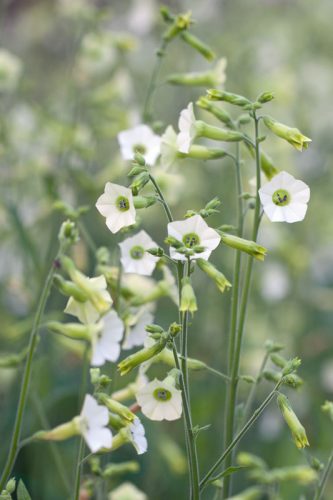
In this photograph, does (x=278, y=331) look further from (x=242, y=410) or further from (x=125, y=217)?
(x=125, y=217)

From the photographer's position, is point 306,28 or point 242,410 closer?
point 242,410

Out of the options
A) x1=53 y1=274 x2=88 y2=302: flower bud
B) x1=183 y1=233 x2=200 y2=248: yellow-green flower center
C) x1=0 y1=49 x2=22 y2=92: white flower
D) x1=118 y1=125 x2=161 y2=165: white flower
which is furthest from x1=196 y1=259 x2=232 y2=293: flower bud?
x1=0 y1=49 x2=22 y2=92: white flower

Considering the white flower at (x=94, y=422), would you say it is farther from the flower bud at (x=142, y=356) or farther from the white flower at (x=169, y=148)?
the white flower at (x=169, y=148)

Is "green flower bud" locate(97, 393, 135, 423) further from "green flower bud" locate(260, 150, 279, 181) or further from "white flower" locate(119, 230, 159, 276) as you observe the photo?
"green flower bud" locate(260, 150, 279, 181)

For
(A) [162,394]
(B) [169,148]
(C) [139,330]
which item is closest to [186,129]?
(B) [169,148]

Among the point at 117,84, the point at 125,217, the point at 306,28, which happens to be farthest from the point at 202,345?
the point at 306,28

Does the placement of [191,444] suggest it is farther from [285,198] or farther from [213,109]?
[213,109]

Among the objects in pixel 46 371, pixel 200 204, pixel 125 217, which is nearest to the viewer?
pixel 125 217
